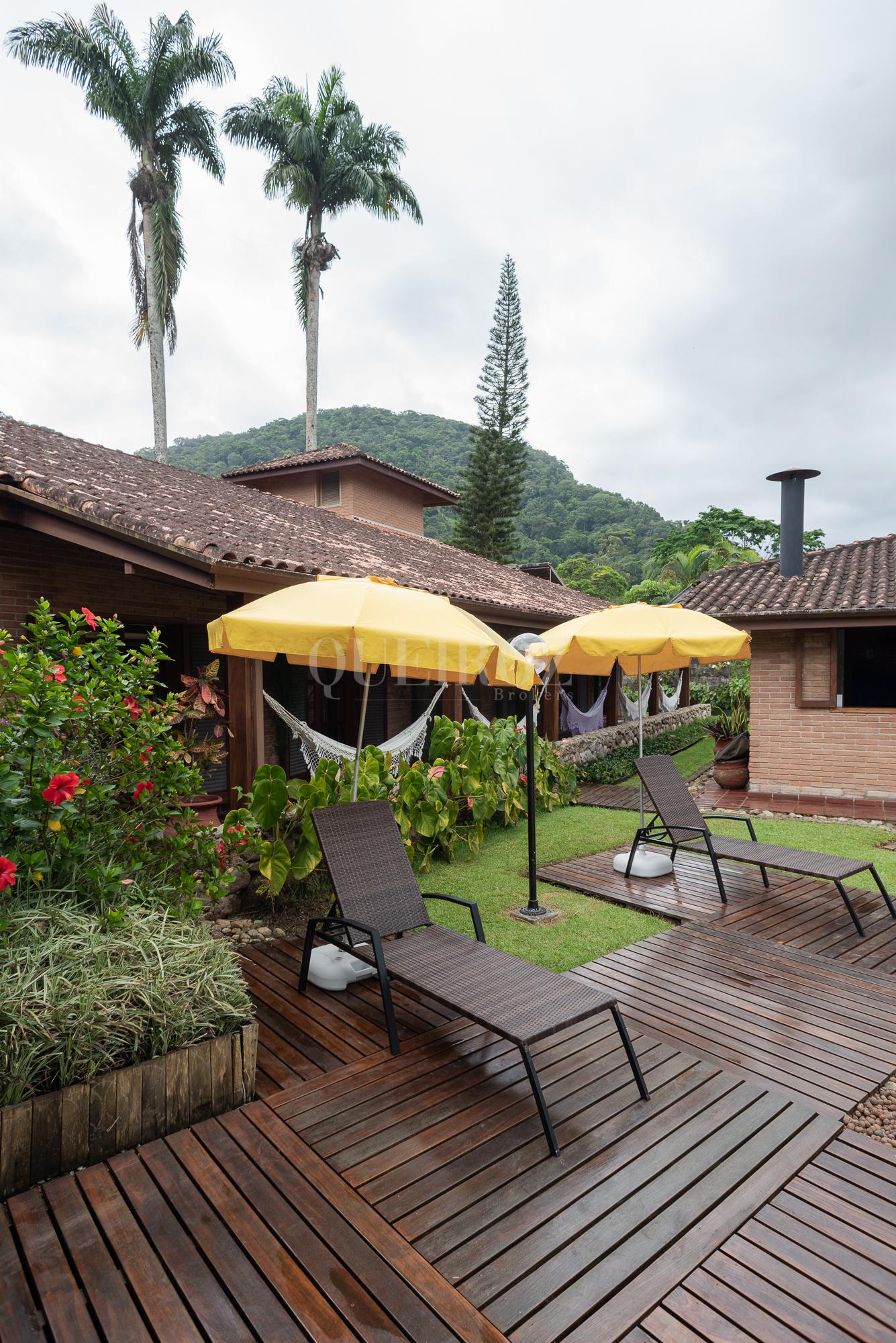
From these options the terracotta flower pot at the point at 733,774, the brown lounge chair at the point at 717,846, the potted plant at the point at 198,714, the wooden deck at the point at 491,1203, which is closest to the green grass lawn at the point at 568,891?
the brown lounge chair at the point at 717,846

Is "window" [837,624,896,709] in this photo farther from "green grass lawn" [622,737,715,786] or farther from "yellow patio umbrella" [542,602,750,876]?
"yellow patio umbrella" [542,602,750,876]

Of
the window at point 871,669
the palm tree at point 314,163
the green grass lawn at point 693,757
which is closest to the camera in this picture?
the green grass lawn at point 693,757

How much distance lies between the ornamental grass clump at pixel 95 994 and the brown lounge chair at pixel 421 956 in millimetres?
682

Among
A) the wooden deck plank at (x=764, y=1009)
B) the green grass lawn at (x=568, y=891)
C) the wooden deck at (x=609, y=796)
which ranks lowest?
the wooden deck at (x=609, y=796)

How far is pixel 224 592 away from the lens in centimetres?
548

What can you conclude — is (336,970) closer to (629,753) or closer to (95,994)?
(95,994)

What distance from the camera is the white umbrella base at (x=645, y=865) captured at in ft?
18.6

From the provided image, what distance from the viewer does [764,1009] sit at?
345cm

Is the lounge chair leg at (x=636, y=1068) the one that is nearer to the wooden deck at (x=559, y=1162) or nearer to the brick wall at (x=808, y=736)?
the wooden deck at (x=559, y=1162)

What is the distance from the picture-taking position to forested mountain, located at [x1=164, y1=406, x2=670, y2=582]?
89.5 feet

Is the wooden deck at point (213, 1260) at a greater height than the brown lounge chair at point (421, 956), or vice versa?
the brown lounge chair at point (421, 956)

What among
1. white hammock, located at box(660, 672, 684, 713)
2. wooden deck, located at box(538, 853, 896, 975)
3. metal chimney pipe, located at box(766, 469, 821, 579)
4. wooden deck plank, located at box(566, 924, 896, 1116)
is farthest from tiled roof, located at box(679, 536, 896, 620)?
wooden deck plank, located at box(566, 924, 896, 1116)

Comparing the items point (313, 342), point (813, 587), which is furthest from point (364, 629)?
point (313, 342)

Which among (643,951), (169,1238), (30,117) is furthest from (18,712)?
(30,117)
